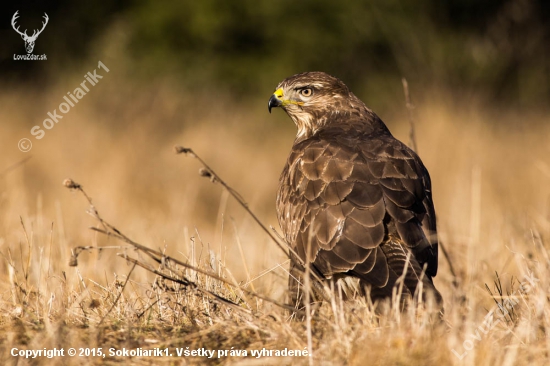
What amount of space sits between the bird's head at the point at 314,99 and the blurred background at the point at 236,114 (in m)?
0.83

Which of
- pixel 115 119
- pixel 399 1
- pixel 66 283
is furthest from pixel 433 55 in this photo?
pixel 66 283

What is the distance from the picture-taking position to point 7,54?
15.4 metres

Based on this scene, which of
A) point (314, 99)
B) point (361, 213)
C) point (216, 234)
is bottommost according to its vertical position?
point (361, 213)

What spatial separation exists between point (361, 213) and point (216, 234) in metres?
3.78

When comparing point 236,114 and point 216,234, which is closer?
point 216,234

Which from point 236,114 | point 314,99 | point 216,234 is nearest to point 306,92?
point 314,99

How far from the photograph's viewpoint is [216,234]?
25.2ft

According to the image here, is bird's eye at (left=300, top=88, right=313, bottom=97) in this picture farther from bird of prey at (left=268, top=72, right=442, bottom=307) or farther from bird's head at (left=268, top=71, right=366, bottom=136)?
bird of prey at (left=268, top=72, right=442, bottom=307)

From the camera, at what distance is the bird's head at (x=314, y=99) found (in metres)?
5.22

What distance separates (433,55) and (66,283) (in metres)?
9.62

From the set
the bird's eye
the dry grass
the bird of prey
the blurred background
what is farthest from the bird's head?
the dry grass

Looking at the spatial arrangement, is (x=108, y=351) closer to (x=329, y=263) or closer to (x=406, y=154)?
(x=329, y=263)

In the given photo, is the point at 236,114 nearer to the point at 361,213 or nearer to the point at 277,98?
the point at 277,98

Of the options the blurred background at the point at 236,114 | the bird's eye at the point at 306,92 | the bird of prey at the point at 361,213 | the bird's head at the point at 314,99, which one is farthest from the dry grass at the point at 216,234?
the bird's eye at the point at 306,92
